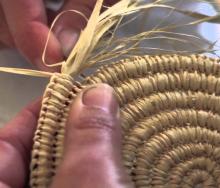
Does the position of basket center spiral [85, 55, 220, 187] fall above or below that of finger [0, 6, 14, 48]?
above

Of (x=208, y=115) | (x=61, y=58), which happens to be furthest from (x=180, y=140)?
(x=61, y=58)

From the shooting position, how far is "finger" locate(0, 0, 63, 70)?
468 mm

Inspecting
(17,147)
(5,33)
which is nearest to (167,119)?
(17,147)

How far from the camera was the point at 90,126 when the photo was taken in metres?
0.36

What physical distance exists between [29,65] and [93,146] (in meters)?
0.22

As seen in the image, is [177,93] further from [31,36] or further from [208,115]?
[31,36]

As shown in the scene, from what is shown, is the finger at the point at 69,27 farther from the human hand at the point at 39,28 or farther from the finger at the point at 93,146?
the finger at the point at 93,146

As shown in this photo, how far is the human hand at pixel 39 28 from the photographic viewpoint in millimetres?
472

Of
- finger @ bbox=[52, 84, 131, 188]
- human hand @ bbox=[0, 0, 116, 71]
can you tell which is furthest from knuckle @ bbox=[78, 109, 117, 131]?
human hand @ bbox=[0, 0, 116, 71]

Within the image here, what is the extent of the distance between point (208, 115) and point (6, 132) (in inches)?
6.8

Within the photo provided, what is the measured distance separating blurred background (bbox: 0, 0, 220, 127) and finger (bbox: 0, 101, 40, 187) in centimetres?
10

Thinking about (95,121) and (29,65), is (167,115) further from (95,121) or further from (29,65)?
(29,65)

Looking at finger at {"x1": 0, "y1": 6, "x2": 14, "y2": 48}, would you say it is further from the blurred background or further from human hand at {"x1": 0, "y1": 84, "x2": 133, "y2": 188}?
human hand at {"x1": 0, "y1": 84, "x2": 133, "y2": 188}

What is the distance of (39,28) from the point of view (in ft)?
1.58
